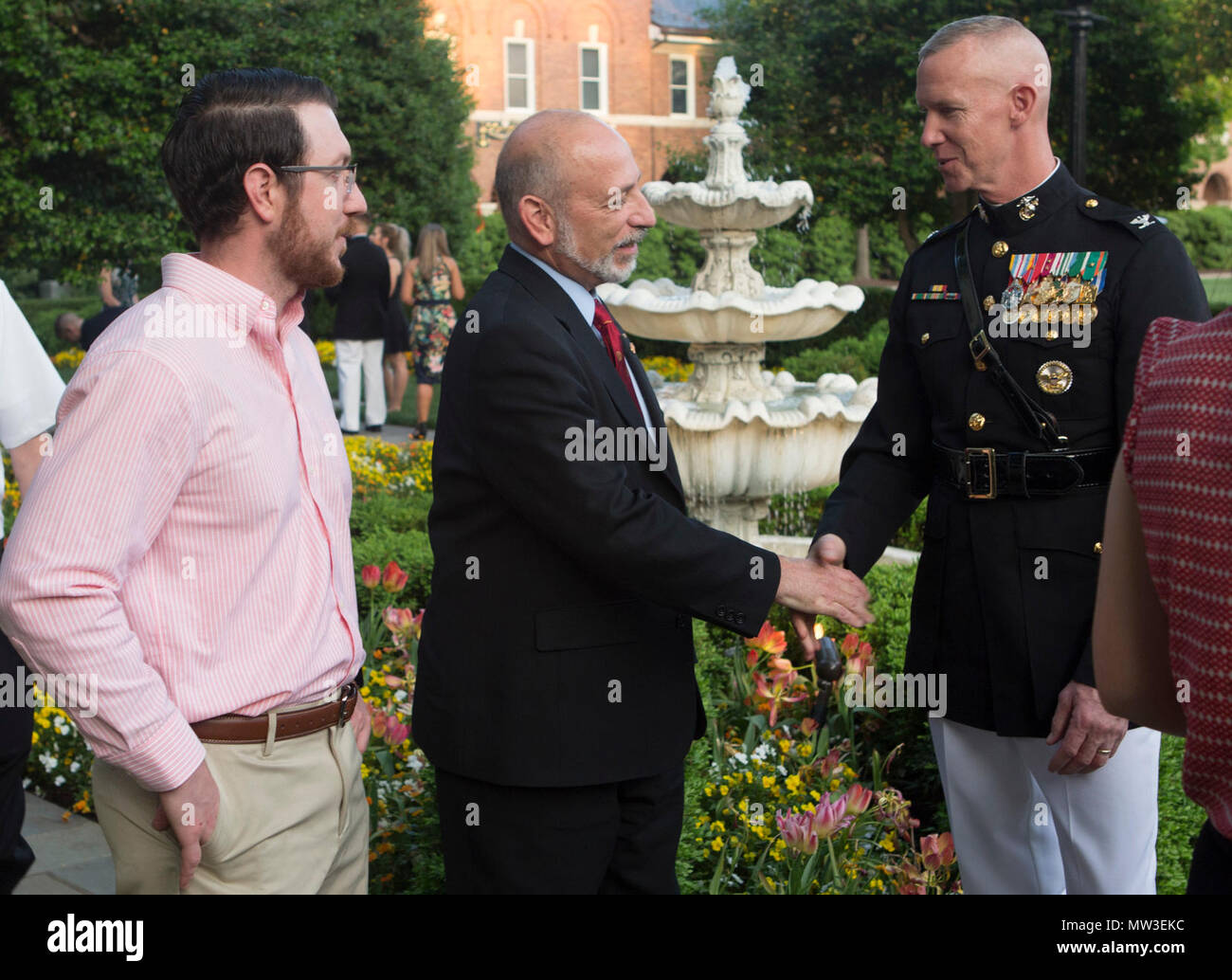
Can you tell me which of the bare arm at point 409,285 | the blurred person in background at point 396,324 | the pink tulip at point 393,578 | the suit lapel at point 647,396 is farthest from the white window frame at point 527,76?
the suit lapel at point 647,396

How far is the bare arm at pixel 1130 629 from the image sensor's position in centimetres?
161

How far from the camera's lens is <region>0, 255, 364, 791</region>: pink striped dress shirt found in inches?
80.7

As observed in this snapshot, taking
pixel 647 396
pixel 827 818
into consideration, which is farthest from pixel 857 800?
pixel 647 396

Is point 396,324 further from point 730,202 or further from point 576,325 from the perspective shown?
point 576,325

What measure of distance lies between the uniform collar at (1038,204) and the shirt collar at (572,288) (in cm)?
107

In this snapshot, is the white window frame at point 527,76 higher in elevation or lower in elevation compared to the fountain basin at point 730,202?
higher

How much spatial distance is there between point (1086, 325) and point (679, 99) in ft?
134

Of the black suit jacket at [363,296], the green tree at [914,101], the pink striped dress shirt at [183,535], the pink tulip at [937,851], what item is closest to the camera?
Result: the pink striped dress shirt at [183,535]

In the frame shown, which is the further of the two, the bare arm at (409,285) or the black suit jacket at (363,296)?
the bare arm at (409,285)

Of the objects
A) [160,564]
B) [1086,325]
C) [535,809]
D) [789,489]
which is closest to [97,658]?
[160,564]

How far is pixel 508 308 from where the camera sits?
2641mm

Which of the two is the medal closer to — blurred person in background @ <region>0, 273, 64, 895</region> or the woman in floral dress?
blurred person in background @ <region>0, 273, 64, 895</region>

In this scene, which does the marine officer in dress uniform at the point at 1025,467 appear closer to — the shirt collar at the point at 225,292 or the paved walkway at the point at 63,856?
the shirt collar at the point at 225,292
